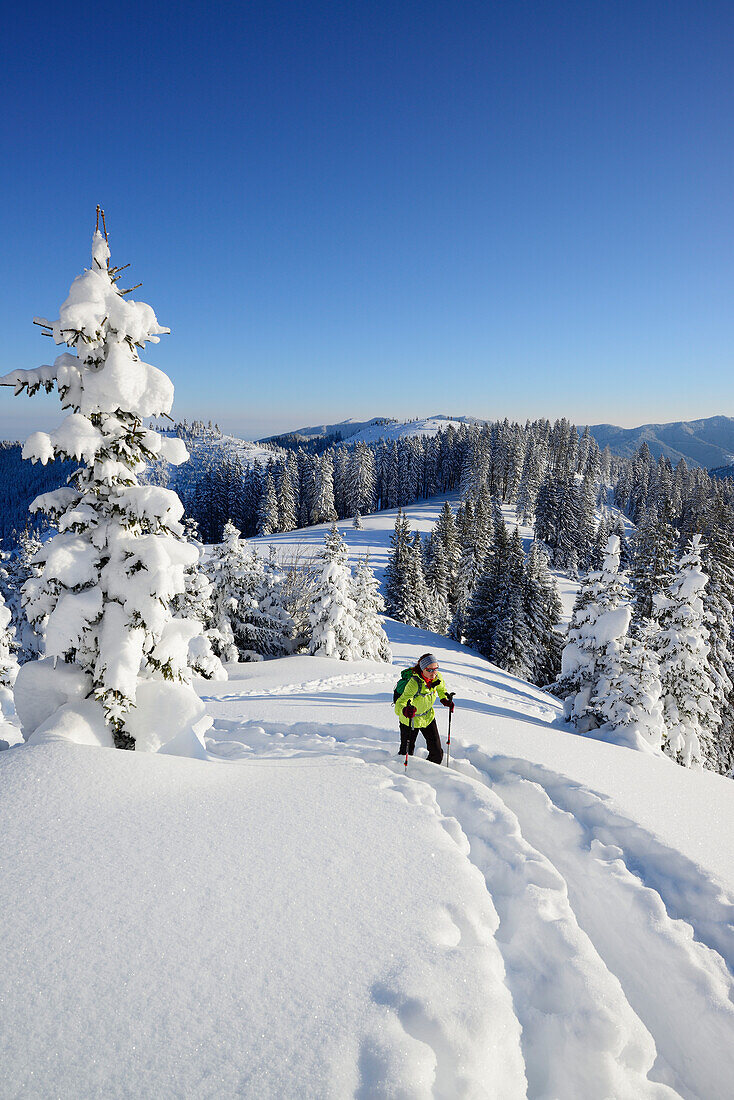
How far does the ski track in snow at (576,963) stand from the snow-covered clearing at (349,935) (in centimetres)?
2

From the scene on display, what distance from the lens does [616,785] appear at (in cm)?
763

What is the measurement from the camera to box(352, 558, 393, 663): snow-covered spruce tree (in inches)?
1054

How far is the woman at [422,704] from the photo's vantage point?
25.8 ft

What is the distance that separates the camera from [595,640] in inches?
649

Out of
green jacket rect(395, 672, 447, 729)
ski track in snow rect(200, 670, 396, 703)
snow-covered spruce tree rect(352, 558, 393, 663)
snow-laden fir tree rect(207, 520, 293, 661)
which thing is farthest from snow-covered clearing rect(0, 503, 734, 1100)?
snow-covered spruce tree rect(352, 558, 393, 663)

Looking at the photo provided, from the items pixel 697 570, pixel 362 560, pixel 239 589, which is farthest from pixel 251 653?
pixel 697 570

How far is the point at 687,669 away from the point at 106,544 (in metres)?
20.3

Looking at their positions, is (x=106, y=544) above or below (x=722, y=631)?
above

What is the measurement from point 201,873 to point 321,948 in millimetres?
1217

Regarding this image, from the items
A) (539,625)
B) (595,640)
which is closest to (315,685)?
(595,640)

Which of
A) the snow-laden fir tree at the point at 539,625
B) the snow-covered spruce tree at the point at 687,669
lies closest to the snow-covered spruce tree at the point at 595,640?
the snow-covered spruce tree at the point at 687,669

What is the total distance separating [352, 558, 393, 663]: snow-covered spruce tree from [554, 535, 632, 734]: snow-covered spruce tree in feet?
37.1

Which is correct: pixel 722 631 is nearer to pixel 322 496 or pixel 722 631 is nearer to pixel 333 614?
pixel 333 614

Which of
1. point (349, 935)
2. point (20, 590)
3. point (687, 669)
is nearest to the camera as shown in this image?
point (349, 935)
